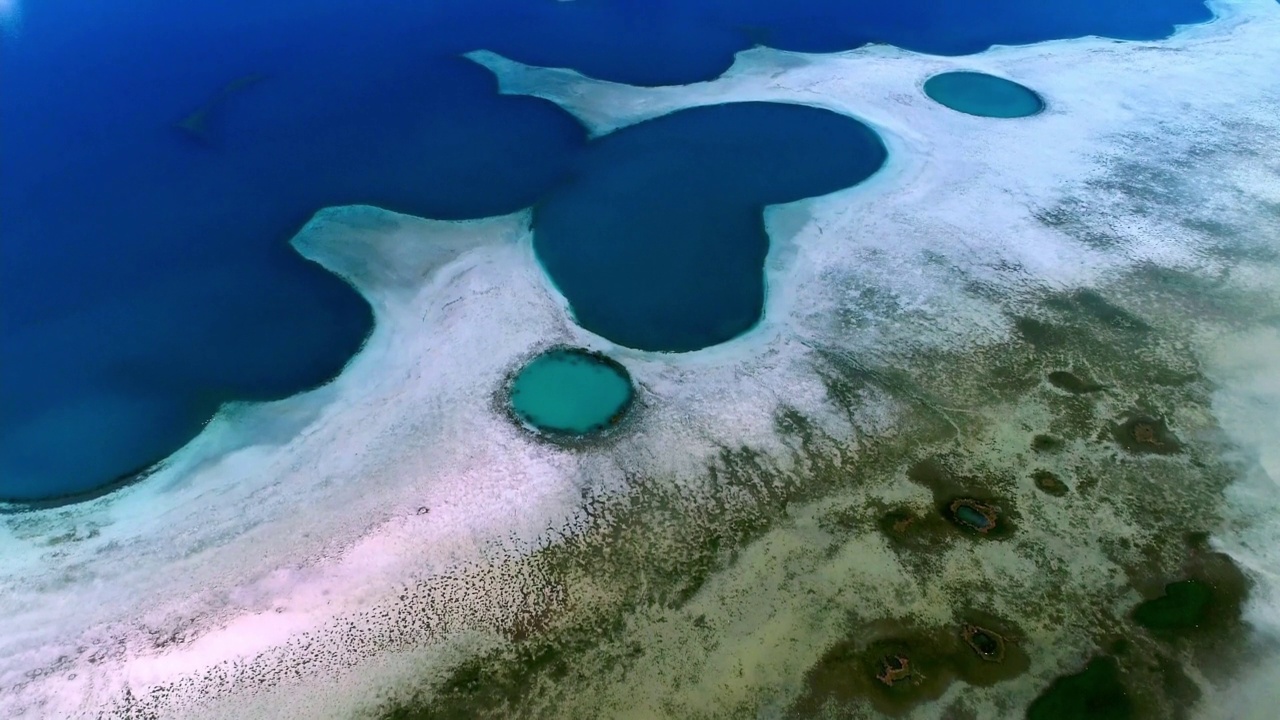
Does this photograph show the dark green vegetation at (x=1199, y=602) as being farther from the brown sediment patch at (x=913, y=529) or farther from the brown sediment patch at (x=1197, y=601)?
the brown sediment patch at (x=913, y=529)

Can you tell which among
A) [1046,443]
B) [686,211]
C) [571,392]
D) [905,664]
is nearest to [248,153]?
[686,211]

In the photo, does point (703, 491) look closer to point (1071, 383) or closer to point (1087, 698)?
point (1087, 698)

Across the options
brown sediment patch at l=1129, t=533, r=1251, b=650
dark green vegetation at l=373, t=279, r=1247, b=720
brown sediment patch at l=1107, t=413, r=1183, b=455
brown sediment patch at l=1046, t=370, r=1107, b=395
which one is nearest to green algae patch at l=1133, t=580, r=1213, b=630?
brown sediment patch at l=1129, t=533, r=1251, b=650

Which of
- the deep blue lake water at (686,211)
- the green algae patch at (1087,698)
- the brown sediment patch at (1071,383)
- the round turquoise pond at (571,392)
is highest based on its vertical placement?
the deep blue lake water at (686,211)

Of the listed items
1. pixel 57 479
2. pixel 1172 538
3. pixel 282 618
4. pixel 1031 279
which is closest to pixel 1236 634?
pixel 1172 538

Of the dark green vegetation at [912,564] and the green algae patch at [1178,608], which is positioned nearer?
the dark green vegetation at [912,564]

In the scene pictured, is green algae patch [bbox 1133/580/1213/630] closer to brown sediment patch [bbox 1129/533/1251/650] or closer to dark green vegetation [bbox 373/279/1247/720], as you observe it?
brown sediment patch [bbox 1129/533/1251/650]

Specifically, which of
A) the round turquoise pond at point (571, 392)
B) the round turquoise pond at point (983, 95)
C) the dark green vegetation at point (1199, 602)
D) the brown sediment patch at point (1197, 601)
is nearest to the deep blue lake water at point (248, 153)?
the round turquoise pond at point (983, 95)
